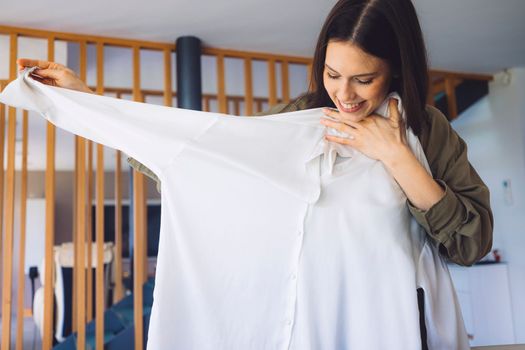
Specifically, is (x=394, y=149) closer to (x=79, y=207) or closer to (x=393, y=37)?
(x=393, y=37)

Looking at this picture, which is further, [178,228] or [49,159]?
[49,159]

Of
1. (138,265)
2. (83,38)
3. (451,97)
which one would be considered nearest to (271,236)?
(138,265)

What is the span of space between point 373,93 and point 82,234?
6.65 ft

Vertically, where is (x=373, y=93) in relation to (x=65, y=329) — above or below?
above

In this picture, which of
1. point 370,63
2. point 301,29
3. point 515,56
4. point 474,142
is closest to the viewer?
point 370,63

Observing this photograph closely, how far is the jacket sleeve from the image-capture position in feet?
2.48

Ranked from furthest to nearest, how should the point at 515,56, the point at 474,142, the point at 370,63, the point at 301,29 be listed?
1. the point at 474,142
2. the point at 515,56
3. the point at 301,29
4. the point at 370,63

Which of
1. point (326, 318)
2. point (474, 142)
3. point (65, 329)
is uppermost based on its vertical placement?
point (474, 142)

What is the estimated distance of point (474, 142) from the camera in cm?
370

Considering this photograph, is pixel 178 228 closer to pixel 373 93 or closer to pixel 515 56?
pixel 373 93

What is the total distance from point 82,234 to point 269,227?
6.15ft

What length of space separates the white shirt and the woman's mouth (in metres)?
0.06

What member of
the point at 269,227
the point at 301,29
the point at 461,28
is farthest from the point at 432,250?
the point at 461,28

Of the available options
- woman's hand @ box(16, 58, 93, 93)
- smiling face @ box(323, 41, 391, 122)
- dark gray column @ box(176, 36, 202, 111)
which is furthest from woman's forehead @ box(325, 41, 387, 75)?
dark gray column @ box(176, 36, 202, 111)
